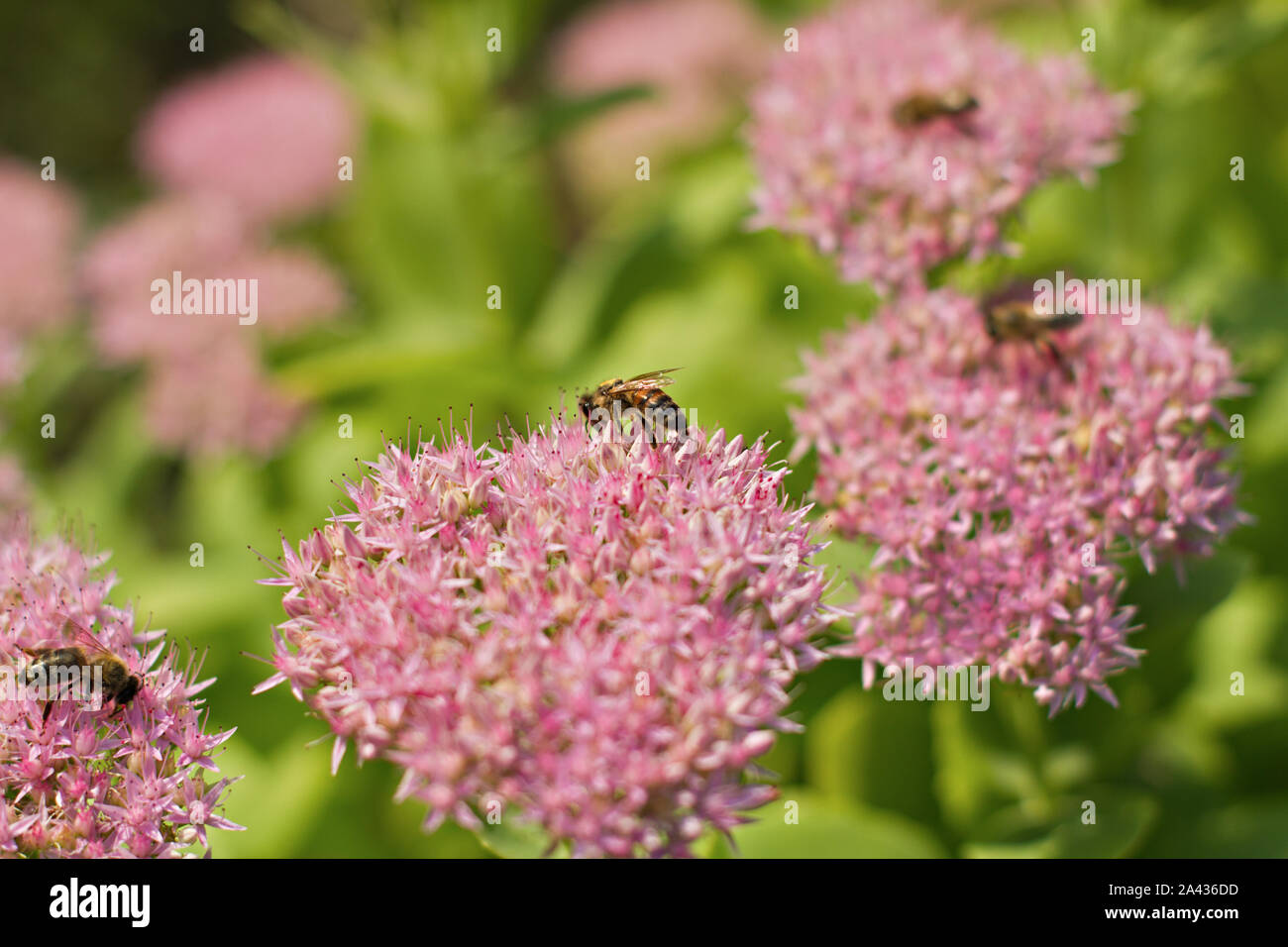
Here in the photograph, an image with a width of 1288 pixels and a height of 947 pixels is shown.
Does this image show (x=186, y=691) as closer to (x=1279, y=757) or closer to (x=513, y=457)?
(x=513, y=457)

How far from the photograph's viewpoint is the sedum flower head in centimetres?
442

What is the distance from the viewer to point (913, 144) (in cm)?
239

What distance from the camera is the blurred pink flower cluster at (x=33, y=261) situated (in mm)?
3938

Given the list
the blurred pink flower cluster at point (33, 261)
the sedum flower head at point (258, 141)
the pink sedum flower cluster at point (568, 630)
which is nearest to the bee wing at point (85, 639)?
the pink sedum flower cluster at point (568, 630)

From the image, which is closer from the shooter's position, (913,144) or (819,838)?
(819,838)

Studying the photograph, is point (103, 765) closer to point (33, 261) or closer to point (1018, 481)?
point (1018, 481)

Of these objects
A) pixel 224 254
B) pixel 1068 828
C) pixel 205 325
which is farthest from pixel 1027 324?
pixel 224 254

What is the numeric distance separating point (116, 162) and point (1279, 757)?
659 cm

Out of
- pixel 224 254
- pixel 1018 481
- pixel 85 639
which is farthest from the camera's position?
pixel 224 254

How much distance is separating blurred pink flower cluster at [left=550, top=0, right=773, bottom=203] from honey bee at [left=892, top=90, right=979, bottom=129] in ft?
7.06

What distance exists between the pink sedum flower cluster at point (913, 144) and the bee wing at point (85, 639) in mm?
1464

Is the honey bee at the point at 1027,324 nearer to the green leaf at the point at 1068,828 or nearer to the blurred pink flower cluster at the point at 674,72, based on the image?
the green leaf at the point at 1068,828

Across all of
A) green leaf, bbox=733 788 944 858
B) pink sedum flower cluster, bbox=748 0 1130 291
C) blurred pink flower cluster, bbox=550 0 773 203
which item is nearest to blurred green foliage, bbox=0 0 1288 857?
green leaf, bbox=733 788 944 858

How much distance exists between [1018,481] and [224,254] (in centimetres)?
292
